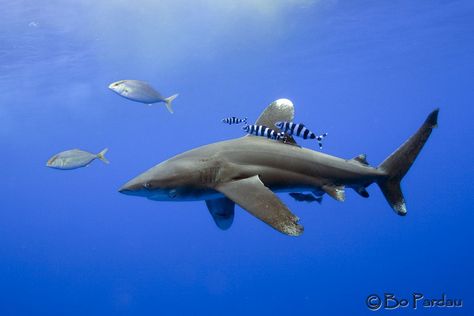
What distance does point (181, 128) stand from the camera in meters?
82.4

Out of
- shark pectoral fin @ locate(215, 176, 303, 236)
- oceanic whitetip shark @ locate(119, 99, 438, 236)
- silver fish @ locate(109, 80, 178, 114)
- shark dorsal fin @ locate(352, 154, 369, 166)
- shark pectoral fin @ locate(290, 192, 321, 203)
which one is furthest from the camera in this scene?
silver fish @ locate(109, 80, 178, 114)

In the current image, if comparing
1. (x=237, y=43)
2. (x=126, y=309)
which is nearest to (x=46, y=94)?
(x=237, y=43)

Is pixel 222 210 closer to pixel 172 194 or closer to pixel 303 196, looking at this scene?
pixel 303 196

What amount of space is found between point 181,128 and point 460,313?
212ft

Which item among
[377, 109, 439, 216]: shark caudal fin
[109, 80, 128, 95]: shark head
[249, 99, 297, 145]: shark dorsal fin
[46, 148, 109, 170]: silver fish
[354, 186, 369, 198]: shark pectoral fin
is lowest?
[354, 186, 369, 198]: shark pectoral fin

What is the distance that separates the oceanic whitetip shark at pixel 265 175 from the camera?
4.62 meters

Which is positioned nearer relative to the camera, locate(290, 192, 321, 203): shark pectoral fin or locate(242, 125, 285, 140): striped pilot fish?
locate(242, 125, 285, 140): striped pilot fish

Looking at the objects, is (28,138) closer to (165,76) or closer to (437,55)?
(165,76)

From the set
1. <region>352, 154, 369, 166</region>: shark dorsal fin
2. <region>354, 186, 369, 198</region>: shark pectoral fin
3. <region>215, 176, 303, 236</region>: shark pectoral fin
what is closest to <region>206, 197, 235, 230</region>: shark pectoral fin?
<region>215, 176, 303, 236</region>: shark pectoral fin

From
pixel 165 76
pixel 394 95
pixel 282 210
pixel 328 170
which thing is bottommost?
pixel 282 210

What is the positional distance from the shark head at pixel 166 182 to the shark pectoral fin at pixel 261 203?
1.15 feet

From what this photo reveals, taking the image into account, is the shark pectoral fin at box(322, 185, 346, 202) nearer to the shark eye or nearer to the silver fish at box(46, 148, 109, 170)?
the shark eye

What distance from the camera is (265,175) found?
17.4 ft

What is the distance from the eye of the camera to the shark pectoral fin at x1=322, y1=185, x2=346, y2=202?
544 cm
